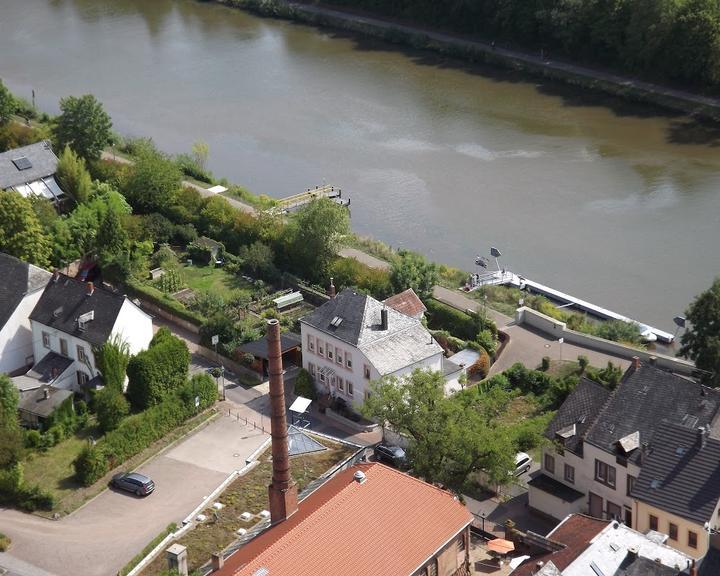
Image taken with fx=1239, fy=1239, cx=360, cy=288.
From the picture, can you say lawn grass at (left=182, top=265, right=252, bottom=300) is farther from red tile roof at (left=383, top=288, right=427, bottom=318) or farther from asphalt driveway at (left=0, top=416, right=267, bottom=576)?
asphalt driveway at (left=0, top=416, right=267, bottom=576)

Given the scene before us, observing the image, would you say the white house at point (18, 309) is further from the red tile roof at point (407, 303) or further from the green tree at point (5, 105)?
the green tree at point (5, 105)

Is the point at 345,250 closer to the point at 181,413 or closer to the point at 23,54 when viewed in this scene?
the point at 181,413

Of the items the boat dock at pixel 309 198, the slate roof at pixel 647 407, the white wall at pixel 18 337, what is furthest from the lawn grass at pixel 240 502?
the boat dock at pixel 309 198

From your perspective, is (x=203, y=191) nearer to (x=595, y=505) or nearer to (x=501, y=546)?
(x=595, y=505)

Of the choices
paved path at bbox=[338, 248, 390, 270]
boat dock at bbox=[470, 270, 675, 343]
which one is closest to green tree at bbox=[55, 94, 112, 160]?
paved path at bbox=[338, 248, 390, 270]


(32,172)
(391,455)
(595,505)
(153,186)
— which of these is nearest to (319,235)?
(153,186)
